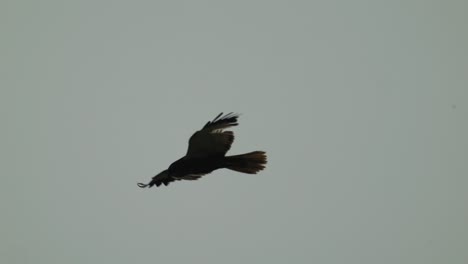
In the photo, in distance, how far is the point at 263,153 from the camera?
13539mm

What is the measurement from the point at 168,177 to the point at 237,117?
4.81 feet

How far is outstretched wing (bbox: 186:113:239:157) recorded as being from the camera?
525 inches

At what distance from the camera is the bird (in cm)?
1337

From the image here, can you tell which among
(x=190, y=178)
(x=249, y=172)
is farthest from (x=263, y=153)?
(x=190, y=178)

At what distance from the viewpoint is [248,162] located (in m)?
13.5

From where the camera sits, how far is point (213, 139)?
13.4 metres

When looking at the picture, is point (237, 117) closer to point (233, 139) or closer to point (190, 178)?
point (233, 139)

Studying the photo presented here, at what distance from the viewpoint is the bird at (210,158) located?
1337 cm

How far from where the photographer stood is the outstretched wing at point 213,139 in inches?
525

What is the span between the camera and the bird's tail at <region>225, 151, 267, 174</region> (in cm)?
1345

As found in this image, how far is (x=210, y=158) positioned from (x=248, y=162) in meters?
0.62

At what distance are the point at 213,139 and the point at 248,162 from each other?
2.16 feet

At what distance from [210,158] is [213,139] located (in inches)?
15.2

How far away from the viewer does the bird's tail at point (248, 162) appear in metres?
13.5
